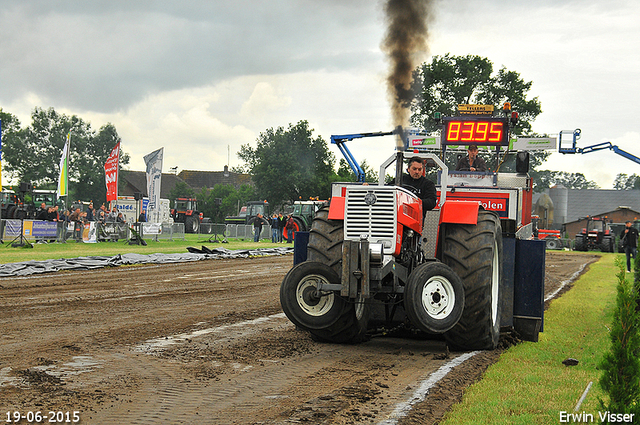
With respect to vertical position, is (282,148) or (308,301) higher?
(282,148)

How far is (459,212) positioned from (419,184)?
23.7 inches

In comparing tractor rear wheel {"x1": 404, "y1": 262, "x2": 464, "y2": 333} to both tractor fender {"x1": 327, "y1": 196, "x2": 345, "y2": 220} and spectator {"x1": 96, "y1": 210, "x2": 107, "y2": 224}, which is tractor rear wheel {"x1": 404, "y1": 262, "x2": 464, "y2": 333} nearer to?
tractor fender {"x1": 327, "y1": 196, "x2": 345, "y2": 220}

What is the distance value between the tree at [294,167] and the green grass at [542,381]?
55513 mm

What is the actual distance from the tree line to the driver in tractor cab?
1237 inches

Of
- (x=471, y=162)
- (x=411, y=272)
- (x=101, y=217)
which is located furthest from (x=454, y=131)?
(x=101, y=217)

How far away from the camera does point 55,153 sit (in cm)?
8288

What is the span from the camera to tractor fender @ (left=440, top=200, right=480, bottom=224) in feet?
24.8

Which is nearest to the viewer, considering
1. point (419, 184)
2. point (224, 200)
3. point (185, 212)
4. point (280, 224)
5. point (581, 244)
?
point (419, 184)

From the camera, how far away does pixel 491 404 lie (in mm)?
5211

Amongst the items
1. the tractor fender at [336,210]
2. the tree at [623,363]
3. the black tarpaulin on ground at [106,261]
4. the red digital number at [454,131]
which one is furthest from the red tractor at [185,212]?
the tree at [623,363]

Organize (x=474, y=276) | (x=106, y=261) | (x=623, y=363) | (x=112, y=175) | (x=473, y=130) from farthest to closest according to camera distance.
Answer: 1. (x=112, y=175)
2. (x=106, y=261)
3. (x=473, y=130)
4. (x=474, y=276)
5. (x=623, y=363)

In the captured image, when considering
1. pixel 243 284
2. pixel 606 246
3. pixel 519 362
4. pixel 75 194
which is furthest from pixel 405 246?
pixel 75 194

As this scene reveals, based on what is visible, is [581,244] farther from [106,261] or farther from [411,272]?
[411,272]

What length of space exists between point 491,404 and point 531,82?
57.2 meters
